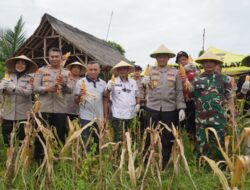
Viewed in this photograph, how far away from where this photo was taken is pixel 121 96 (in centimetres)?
449

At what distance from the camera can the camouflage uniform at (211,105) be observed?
3943mm

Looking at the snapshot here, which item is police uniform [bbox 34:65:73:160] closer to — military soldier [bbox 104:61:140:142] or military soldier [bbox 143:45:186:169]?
military soldier [bbox 104:61:140:142]

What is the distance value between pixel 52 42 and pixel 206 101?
9008 mm

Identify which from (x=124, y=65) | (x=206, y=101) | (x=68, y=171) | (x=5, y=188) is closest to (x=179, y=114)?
(x=206, y=101)

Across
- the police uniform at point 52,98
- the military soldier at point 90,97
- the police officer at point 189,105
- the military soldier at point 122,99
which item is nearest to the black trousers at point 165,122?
the military soldier at point 122,99

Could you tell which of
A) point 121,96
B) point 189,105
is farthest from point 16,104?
point 189,105

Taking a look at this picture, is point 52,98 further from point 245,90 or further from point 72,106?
point 245,90

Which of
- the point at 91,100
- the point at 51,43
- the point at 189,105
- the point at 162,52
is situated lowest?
the point at 189,105

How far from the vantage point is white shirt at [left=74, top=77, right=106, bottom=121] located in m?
4.36

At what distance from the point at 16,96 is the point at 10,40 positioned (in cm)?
896

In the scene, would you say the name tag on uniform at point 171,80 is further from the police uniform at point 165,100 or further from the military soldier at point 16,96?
the military soldier at point 16,96

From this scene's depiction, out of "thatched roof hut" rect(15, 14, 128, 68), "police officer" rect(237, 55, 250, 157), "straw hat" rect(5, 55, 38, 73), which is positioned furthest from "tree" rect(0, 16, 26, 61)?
"police officer" rect(237, 55, 250, 157)

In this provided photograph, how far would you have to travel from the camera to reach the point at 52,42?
12094 mm

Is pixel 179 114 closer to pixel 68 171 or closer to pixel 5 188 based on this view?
pixel 68 171
